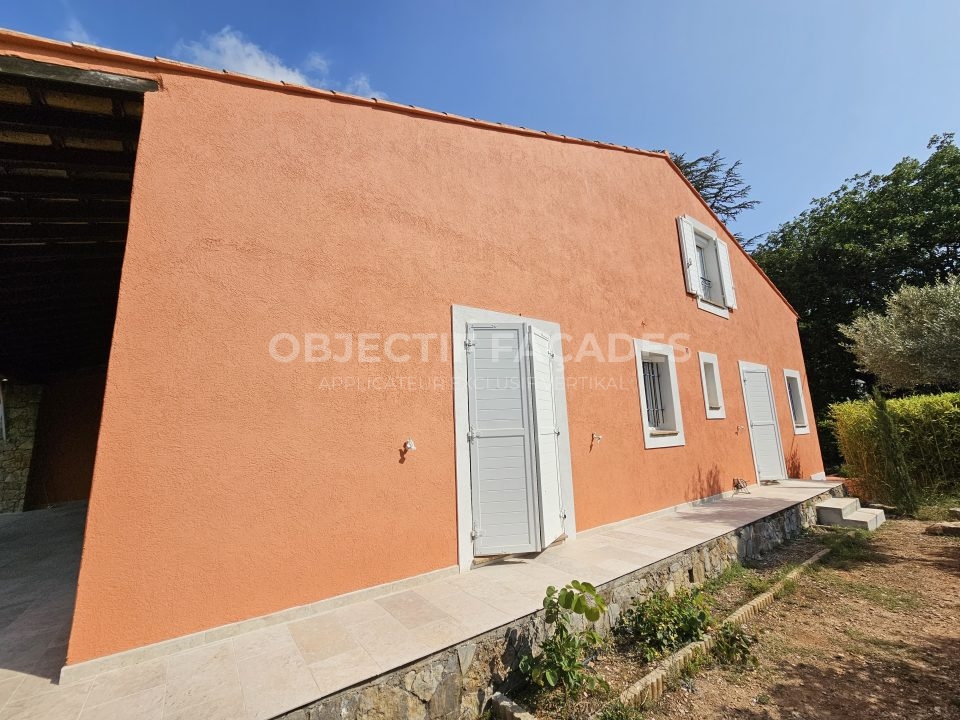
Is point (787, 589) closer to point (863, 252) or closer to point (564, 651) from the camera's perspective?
point (564, 651)

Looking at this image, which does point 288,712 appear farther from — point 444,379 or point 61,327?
point 61,327

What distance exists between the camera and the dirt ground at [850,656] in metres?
2.63

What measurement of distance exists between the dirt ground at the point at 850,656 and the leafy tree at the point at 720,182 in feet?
58.5

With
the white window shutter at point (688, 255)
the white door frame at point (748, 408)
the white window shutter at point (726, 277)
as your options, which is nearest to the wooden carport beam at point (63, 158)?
the white window shutter at point (688, 255)

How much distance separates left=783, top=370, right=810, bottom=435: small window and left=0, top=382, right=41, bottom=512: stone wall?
18.6 m

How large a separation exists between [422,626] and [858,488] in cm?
1038

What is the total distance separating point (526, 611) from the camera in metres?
2.96

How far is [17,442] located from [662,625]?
13.5 m

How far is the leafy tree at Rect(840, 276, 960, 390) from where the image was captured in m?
9.62

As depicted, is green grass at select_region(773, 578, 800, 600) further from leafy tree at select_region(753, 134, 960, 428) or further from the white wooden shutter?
leafy tree at select_region(753, 134, 960, 428)

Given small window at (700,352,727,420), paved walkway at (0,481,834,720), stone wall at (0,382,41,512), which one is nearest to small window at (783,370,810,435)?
small window at (700,352,727,420)

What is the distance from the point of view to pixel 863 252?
53.3 feet

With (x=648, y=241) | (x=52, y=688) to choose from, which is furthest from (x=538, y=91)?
(x=52, y=688)

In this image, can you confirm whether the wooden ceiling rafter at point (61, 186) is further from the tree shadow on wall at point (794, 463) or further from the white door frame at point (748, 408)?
the tree shadow on wall at point (794, 463)
